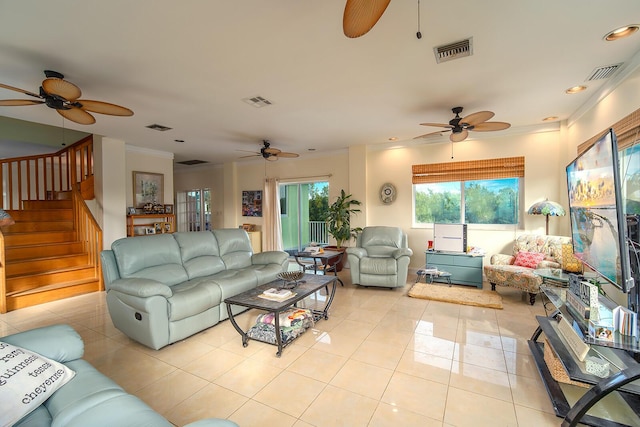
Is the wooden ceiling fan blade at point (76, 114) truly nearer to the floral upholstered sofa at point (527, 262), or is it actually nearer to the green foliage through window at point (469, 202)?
the green foliage through window at point (469, 202)

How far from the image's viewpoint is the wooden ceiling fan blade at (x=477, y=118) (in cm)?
313

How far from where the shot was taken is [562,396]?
6.00 feet

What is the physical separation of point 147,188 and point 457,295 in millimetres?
6293

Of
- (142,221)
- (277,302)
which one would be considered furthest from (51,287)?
(277,302)

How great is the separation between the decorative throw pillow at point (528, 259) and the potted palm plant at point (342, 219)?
2.69 metres

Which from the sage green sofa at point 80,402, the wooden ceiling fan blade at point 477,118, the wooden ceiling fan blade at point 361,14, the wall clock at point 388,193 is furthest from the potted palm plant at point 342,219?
the sage green sofa at point 80,402

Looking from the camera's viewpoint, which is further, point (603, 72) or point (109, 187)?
point (109, 187)

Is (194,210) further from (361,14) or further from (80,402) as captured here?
(361,14)

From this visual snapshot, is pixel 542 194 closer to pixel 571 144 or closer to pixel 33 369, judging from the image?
pixel 571 144

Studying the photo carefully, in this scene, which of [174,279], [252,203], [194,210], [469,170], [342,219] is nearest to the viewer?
[174,279]

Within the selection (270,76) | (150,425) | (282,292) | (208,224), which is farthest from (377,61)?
(208,224)

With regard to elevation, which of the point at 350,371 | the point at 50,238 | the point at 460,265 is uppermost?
the point at 50,238

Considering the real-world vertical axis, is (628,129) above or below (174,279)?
above

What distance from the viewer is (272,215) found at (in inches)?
286
